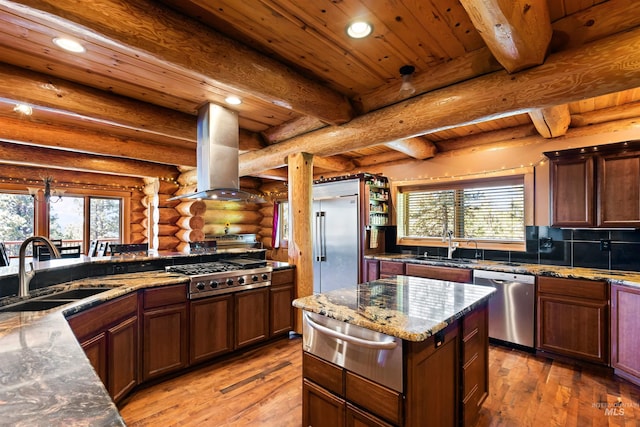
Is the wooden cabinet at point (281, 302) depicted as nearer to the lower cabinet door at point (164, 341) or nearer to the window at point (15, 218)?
the lower cabinet door at point (164, 341)

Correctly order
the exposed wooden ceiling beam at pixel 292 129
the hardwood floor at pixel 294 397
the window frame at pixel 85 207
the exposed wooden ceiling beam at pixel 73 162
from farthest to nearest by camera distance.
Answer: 1. the window frame at pixel 85 207
2. the exposed wooden ceiling beam at pixel 73 162
3. the exposed wooden ceiling beam at pixel 292 129
4. the hardwood floor at pixel 294 397

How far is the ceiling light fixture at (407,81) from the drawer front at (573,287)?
92.5 inches

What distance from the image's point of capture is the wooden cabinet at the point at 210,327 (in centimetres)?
281

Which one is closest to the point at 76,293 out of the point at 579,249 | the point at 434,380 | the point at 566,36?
the point at 434,380

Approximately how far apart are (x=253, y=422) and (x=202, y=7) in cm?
267

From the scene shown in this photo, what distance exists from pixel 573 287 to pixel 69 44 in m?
4.61

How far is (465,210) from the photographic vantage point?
4340 millimetres

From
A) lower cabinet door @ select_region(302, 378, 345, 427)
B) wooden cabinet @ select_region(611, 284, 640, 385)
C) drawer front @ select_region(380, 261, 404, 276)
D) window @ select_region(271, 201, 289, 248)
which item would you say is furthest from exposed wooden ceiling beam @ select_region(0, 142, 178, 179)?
wooden cabinet @ select_region(611, 284, 640, 385)

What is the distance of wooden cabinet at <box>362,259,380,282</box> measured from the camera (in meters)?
4.45

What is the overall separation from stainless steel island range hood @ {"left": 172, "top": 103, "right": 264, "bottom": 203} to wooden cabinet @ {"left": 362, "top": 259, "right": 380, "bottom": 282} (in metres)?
2.30

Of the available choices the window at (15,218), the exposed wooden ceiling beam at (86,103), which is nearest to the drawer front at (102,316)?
the exposed wooden ceiling beam at (86,103)

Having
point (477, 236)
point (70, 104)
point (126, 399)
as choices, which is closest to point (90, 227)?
point (70, 104)

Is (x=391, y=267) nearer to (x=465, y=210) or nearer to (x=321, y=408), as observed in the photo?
(x=465, y=210)

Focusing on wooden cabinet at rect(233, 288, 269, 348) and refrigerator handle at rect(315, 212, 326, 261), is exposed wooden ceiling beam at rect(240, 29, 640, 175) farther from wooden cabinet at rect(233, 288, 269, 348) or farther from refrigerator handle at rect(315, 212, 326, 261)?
refrigerator handle at rect(315, 212, 326, 261)
